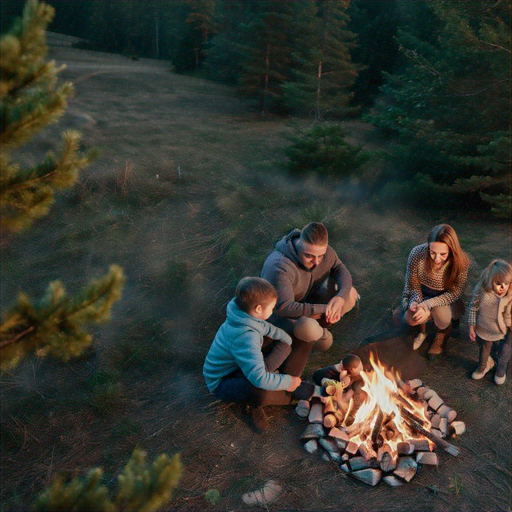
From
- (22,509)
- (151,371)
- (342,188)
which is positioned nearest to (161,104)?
(342,188)

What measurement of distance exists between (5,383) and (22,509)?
163cm

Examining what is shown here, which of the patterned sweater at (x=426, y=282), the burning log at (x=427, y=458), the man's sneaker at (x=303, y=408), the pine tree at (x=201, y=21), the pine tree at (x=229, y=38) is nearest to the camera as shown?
the burning log at (x=427, y=458)

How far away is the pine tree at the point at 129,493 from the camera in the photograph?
75.3 inches

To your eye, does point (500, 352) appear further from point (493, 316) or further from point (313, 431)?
point (313, 431)

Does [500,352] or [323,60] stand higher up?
[323,60]

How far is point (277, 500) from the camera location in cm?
351

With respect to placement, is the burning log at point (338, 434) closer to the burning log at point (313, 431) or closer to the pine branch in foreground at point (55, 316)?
the burning log at point (313, 431)

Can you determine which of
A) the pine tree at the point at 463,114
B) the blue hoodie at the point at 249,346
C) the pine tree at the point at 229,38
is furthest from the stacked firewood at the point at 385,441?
the pine tree at the point at 229,38

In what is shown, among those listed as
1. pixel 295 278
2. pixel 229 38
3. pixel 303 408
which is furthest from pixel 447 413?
pixel 229 38

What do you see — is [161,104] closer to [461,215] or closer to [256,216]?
[256,216]

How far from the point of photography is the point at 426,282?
4953 mm

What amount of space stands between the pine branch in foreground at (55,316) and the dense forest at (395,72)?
7005 mm

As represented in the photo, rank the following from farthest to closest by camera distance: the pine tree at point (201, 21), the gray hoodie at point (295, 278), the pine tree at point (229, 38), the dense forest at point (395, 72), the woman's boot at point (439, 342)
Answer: the pine tree at point (201, 21) < the pine tree at point (229, 38) < the dense forest at point (395, 72) < the woman's boot at point (439, 342) < the gray hoodie at point (295, 278)

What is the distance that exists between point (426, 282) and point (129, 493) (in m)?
3.78
